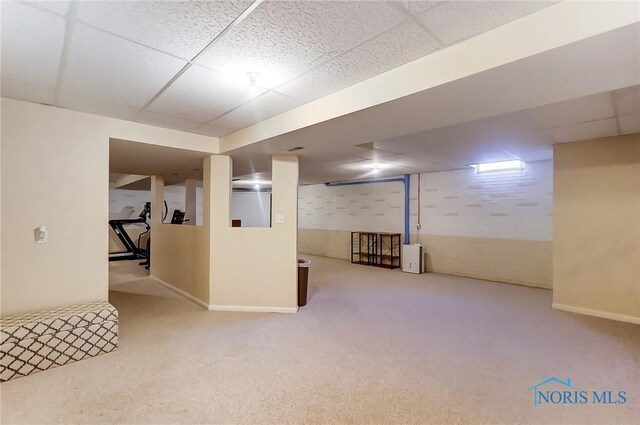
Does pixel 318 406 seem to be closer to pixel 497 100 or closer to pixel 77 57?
pixel 497 100

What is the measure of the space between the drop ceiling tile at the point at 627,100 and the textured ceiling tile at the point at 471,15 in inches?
61.2

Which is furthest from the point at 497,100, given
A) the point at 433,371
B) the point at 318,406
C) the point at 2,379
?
the point at 2,379

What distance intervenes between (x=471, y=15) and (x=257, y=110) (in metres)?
1.96

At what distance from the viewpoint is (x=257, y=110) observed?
114 inches

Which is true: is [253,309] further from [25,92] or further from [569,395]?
[569,395]

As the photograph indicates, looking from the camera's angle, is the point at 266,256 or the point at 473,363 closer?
the point at 473,363

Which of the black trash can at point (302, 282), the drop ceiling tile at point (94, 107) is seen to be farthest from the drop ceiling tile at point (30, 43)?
the black trash can at point (302, 282)

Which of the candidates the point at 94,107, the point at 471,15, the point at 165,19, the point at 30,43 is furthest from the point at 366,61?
the point at 94,107

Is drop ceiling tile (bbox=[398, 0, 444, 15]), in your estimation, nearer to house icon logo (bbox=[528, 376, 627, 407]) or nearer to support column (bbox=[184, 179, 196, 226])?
house icon logo (bbox=[528, 376, 627, 407])

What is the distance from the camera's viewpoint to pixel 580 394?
7.00ft

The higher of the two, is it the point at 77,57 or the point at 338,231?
the point at 77,57

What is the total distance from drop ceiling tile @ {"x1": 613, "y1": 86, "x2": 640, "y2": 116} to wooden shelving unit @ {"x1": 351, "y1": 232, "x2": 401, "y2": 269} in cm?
468

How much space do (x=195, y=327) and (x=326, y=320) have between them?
1504 millimetres

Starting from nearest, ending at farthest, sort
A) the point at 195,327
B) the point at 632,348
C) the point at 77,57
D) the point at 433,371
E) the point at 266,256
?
1. the point at 77,57
2. the point at 433,371
3. the point at 632,348
4. the point at 195,327
5. the point at 266,256
